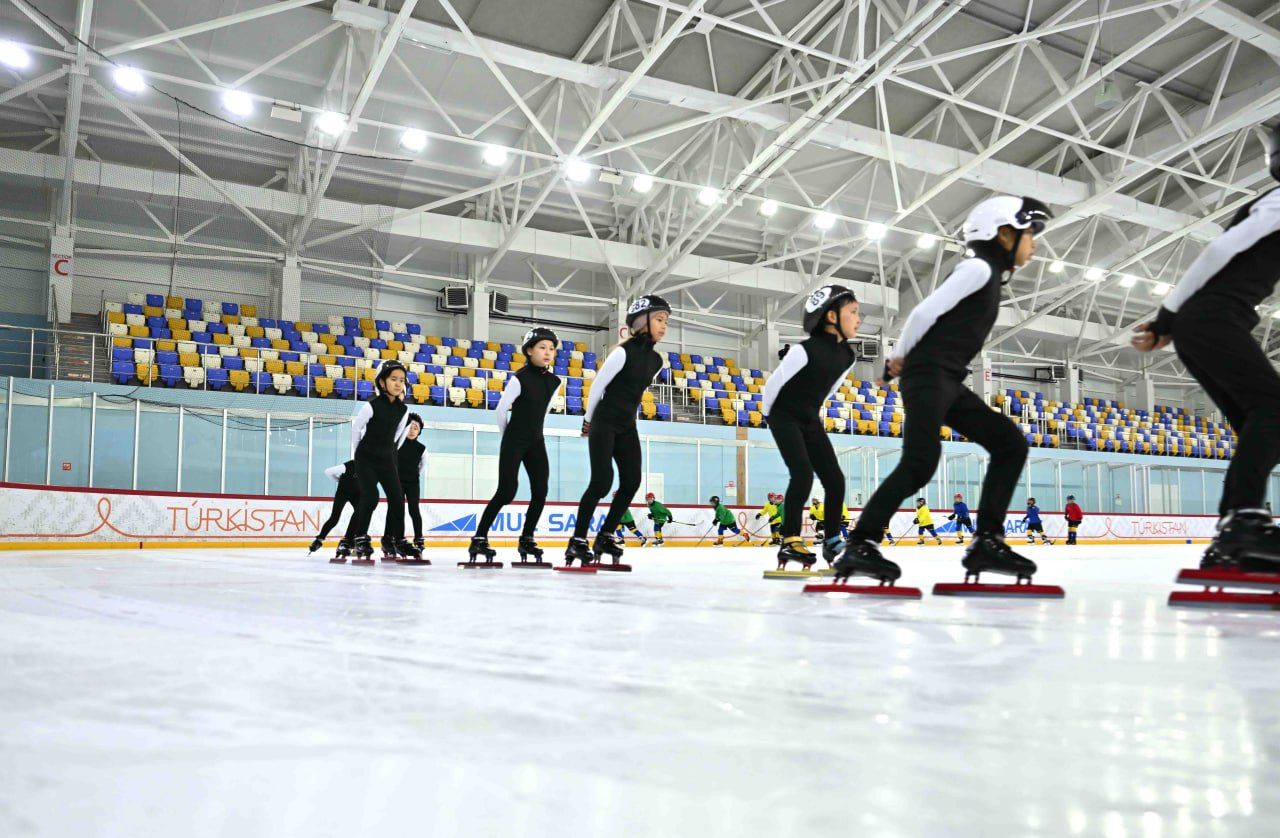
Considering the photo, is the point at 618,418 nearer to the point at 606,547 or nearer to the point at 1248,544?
the point at 606,547

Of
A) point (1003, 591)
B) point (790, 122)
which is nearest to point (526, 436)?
point (1003, 591)

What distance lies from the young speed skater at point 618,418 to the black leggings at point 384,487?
1.70 metres

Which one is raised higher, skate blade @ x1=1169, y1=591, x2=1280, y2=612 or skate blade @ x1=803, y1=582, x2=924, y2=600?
skate blade @ x1=1169, y1=591, x2=1280, y2=612

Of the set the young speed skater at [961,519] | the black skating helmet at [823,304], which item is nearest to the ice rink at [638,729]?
the black skating helmet at [823,304]

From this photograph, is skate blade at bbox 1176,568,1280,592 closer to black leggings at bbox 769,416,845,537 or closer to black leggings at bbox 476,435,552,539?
black leggings at bbox 769,416,845,537

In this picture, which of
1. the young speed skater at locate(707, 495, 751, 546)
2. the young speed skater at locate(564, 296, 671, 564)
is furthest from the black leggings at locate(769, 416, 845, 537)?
the young speed skater at locate(707, 495, 751, 546)

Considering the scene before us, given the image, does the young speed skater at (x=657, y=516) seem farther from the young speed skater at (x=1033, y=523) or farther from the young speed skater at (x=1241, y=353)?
the young speed skater at (x=1241, y=353)

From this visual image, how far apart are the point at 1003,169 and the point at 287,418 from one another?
1559 cm

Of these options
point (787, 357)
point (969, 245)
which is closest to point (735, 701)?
point (969, 245)

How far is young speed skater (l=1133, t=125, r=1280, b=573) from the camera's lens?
2.84m

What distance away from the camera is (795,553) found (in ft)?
16.7

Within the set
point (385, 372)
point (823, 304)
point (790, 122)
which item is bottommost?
point (385, 372)

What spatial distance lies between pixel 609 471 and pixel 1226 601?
3.86m

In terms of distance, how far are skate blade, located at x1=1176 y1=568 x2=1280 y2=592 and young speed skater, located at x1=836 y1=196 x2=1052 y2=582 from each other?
58 centimetres
